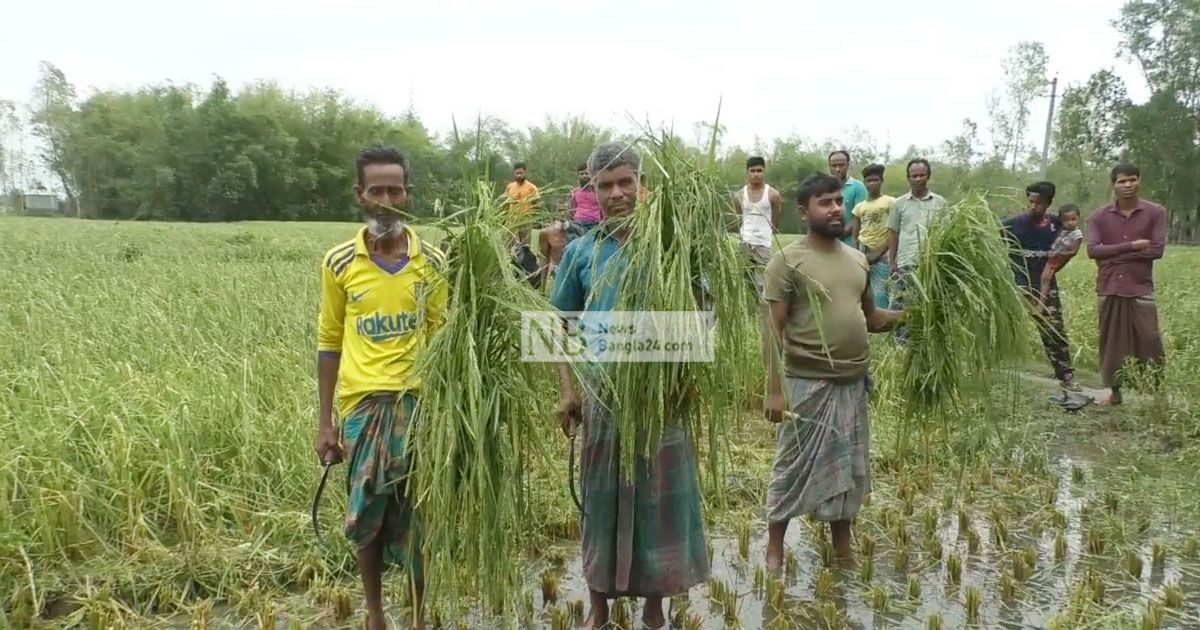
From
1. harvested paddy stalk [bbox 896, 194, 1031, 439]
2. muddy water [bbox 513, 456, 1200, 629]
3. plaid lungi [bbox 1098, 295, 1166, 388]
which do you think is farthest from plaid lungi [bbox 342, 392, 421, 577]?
plaid lungi [bbox 1098, 295, 1166, 388]

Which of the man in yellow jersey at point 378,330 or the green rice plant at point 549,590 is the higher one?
the man in yellow jersey at point 378,330

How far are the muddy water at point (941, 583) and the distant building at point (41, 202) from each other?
51.3 meters

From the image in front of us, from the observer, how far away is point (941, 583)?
2.99 meters

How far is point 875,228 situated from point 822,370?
3.79 meters

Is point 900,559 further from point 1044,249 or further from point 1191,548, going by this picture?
point 1044,249

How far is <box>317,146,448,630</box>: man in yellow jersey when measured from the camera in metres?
2.34

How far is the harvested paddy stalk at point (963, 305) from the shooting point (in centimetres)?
317

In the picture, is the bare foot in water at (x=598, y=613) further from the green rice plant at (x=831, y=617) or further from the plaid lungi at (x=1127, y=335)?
the plaid lungi at (x=1127, y=335)

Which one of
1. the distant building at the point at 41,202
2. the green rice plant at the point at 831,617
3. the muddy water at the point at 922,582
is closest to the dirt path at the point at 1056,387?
the muddy water at the point at 922,582

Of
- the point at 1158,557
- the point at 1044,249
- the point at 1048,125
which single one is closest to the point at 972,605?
the point at 1158,557

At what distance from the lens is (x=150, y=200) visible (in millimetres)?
34531

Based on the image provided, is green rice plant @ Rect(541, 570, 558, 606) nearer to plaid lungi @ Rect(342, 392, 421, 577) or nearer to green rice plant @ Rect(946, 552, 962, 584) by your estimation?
plaid lungi @ Rect(342, 392, 421, 577)

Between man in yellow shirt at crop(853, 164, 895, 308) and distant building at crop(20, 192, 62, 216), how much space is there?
4944 centimetres

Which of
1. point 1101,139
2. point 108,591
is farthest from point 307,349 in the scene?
point 1101,139
